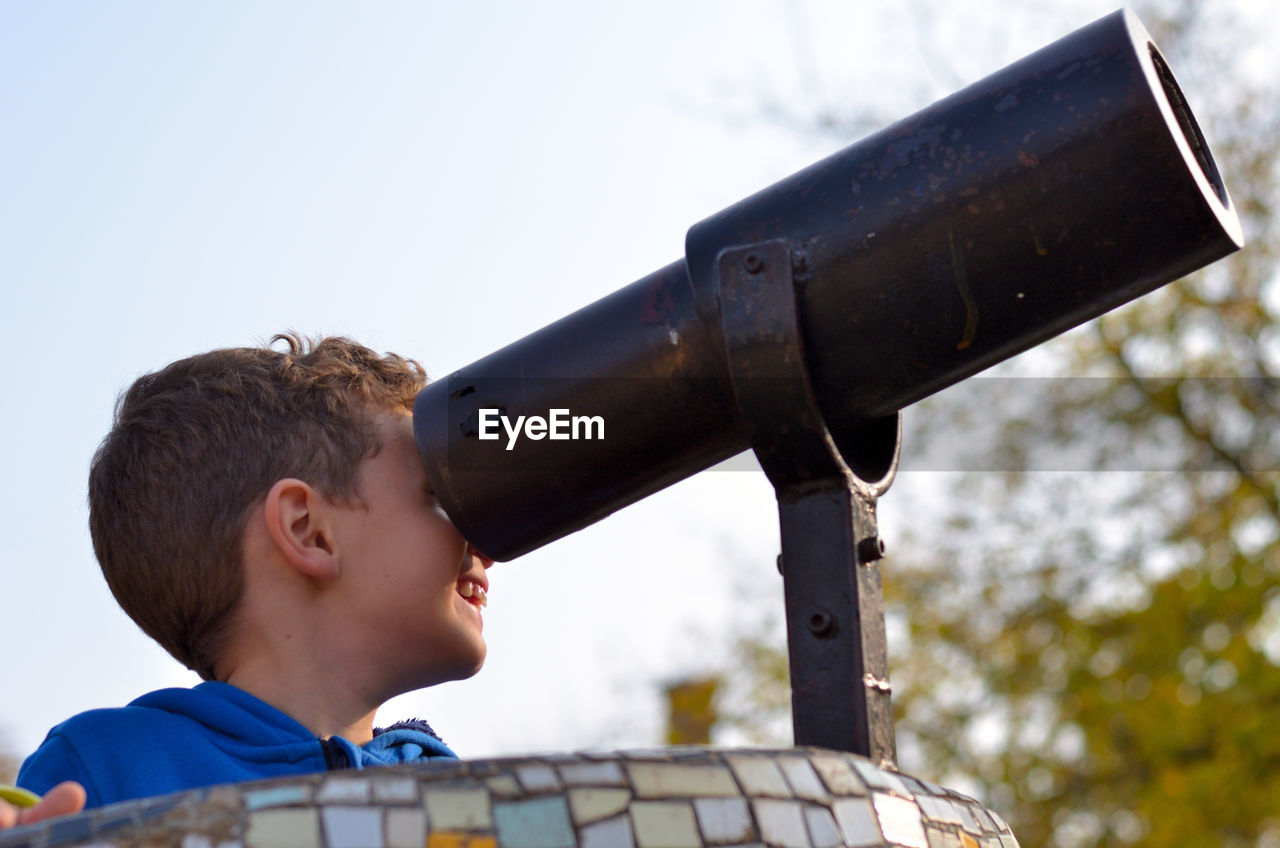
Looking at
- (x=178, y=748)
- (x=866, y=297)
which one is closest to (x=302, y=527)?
(x=178, y=748)

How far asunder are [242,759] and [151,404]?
2.36 feet

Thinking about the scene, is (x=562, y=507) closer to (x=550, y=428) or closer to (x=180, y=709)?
(x=550, y=428)

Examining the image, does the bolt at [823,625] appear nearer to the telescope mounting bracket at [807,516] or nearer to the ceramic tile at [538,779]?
the telescope mounting bracket at [807,516]

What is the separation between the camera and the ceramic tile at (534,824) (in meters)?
1.10

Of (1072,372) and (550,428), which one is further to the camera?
(1072,372)

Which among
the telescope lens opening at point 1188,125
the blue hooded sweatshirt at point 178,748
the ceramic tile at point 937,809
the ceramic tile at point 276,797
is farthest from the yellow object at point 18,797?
the telescope lens opening at point 1188,125

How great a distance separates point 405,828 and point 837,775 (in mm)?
435

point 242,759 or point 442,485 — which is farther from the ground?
point 442,485

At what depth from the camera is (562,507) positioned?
1717 millimetres

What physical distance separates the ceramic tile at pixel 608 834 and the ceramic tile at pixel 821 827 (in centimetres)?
18

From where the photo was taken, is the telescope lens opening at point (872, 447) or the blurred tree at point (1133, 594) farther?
the blurred tree at point (1133, 594)

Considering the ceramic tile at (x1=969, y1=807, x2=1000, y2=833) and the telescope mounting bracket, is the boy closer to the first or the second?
the telescope mounting bracket

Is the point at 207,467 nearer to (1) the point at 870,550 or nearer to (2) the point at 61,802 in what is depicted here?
(2) the point at 61,802

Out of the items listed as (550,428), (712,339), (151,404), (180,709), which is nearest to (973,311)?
(712,339)
